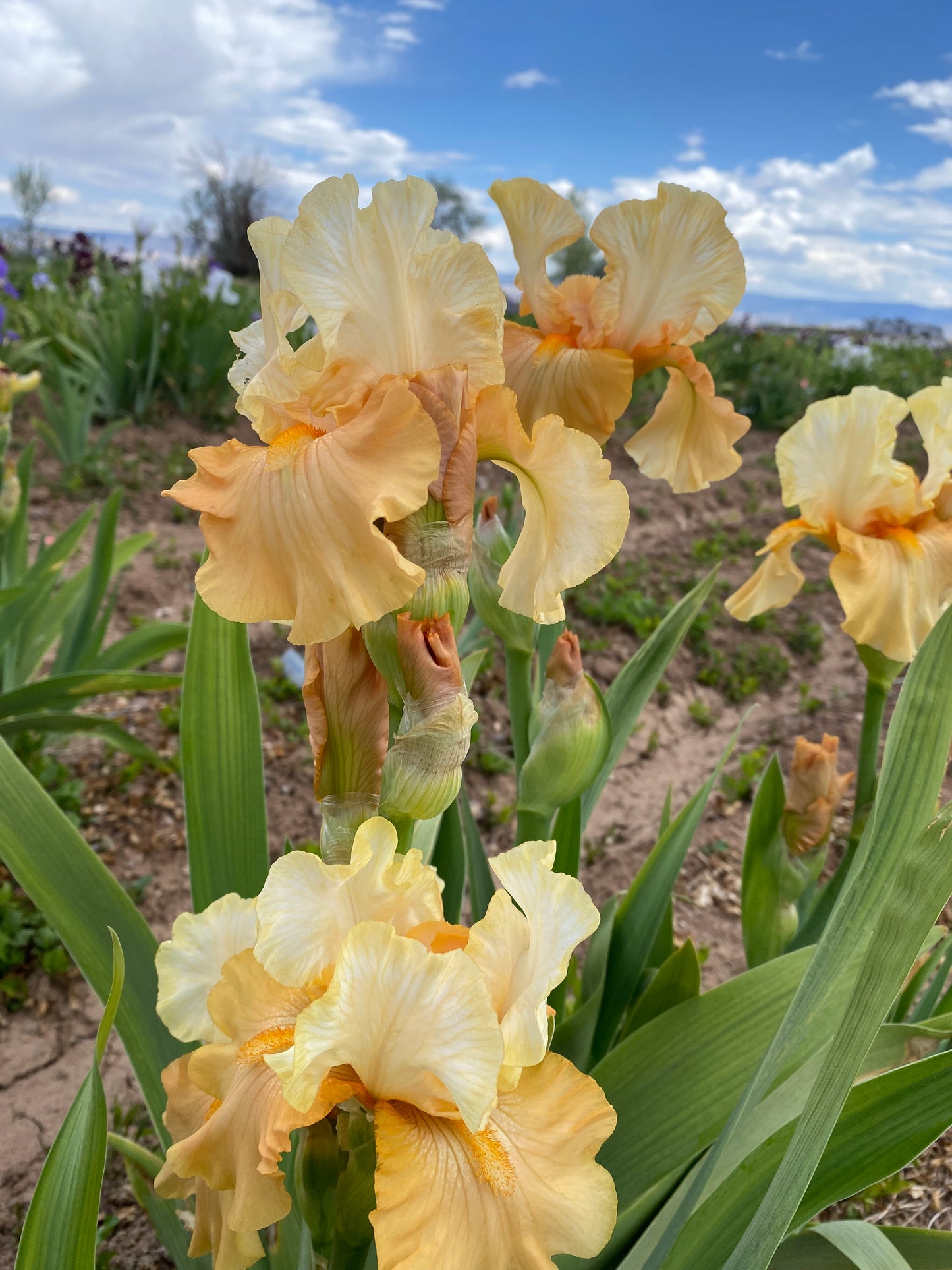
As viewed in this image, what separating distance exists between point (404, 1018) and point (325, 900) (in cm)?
11

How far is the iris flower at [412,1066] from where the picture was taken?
61 cm

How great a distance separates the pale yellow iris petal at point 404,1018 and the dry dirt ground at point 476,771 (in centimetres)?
118

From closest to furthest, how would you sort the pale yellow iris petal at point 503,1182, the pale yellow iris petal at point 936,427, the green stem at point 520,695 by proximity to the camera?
the pale yellow iris petal at point 503,1182
the green stem at point 520,695
the pale yellow iris petal at point 936,427

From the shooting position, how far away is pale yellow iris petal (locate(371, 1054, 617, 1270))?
604 millimetres


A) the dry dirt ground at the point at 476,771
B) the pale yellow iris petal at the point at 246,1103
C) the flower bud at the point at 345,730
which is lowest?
the dry dirt ground at the point at 476,771

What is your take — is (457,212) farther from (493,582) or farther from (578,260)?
(493,582)

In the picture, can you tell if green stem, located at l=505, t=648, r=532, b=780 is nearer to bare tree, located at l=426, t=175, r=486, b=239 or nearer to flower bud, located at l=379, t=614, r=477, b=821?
flower bud, located at l=379, t=614, r=477, b=821

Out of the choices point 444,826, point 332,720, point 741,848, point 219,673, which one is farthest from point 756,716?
point 332,720

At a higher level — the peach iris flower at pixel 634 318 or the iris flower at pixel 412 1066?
the peach iris flower at pixel 634 318

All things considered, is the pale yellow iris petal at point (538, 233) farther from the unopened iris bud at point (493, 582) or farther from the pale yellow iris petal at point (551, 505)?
the pale yellow iris petal at point (551, 505)

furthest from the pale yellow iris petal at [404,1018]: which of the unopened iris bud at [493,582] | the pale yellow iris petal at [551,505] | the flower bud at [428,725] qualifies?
the unopened iris bud at [493,582]

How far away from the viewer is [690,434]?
1.26 meters

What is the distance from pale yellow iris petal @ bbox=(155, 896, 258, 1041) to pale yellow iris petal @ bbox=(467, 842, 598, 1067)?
0.25 metres

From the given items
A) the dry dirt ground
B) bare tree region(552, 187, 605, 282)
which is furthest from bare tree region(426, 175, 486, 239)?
the dry dirt ground
